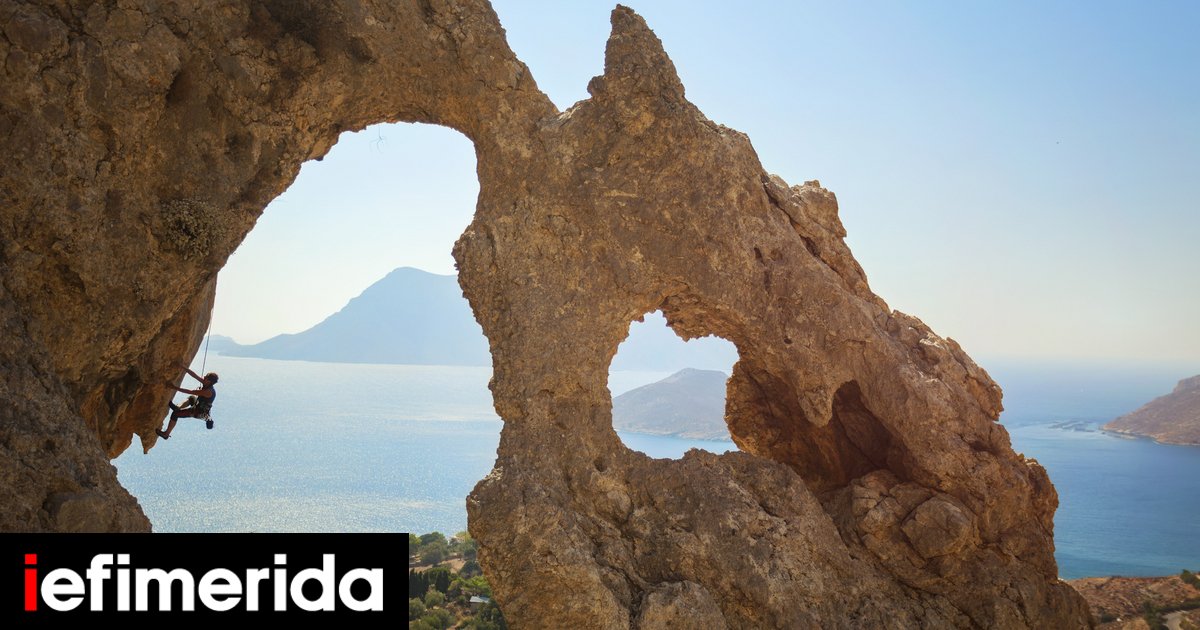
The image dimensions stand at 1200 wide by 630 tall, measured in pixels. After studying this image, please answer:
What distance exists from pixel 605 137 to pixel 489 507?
580 centimetres

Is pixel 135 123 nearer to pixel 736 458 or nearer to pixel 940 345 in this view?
pixel 736 458

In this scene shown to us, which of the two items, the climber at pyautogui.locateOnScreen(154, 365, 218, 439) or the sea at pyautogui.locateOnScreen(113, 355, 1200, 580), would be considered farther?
the sea at pyautogui.locateOnScreen(113, 355, 1200, 580)

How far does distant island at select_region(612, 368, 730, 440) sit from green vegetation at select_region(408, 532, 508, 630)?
36.6 m

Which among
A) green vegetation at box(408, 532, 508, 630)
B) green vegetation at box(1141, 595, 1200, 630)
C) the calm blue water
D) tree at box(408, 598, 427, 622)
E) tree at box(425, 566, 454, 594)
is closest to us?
green vegetation at box(1141, 595, 1200, 630)

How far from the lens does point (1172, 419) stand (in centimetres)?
5741

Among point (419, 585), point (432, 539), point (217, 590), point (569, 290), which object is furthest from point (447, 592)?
point (217, 590)

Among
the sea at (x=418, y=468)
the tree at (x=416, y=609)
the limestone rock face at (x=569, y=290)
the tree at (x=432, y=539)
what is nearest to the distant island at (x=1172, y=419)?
the sea at (x=418, y=468)

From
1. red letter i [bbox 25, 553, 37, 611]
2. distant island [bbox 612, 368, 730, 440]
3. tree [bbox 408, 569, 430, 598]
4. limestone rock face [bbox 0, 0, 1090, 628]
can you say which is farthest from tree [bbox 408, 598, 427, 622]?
distant island [bbox 612, 368, 730, 440]

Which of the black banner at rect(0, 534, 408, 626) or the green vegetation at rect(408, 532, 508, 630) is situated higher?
the black banner at rect(0, 534, 408, 626)

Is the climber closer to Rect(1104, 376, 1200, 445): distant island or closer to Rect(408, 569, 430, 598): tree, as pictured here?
Rect(408, 569, 430, 598): tree

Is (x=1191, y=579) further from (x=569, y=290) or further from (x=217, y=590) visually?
(x=217, y=590)

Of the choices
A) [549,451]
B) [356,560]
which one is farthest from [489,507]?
[356,560]

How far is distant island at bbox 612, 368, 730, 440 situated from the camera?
7375 centimetres

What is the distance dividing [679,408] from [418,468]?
30011mm
